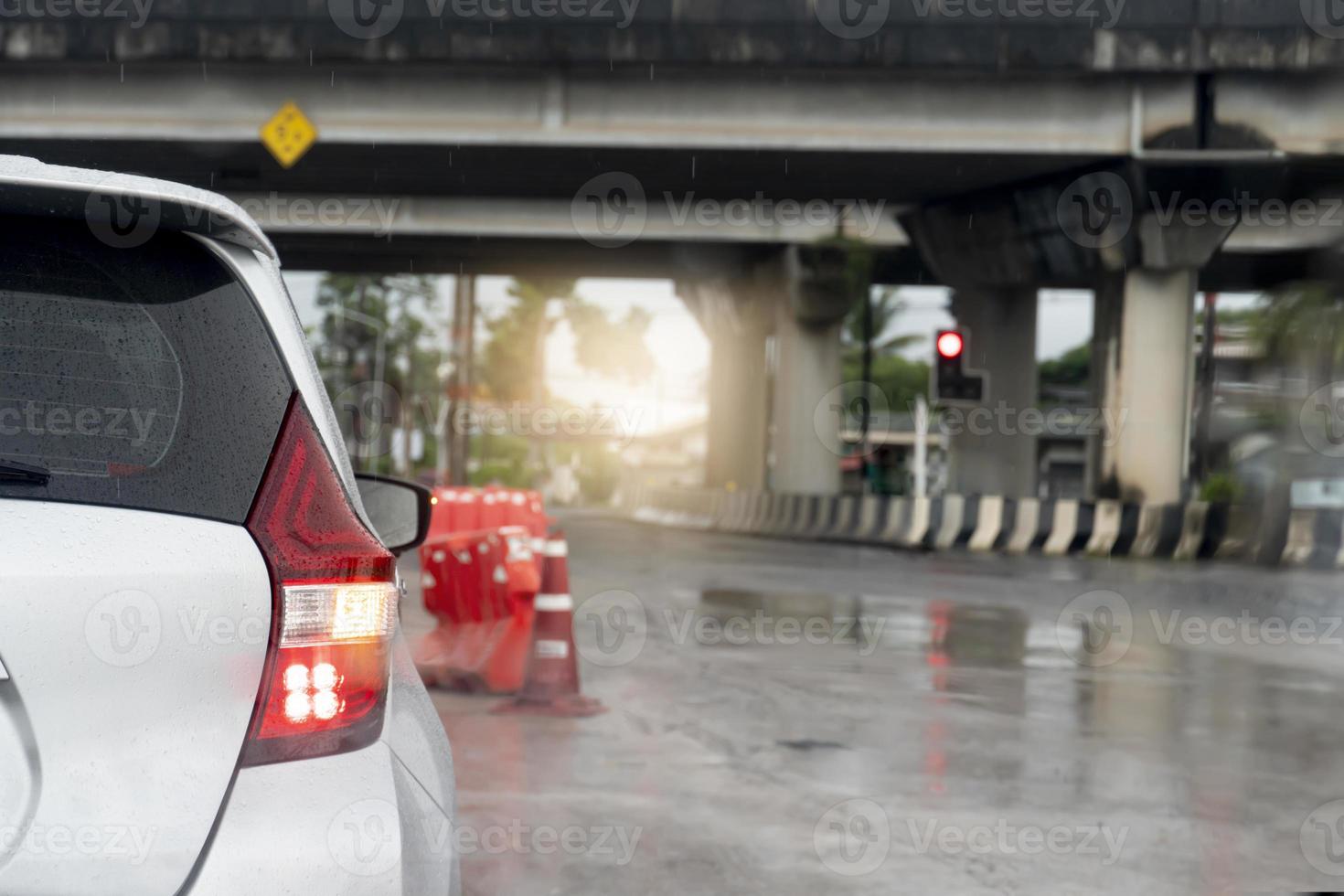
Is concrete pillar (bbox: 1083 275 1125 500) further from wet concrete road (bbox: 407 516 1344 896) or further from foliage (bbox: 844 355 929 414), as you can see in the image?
foliage (bbox: 844 355 929 414)

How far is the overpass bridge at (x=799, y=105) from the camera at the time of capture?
22.7 m

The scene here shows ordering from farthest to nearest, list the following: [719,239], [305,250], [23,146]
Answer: [305,250] → [719,239] → [23,146]

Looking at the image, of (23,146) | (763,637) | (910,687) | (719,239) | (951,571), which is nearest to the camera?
(910,687)

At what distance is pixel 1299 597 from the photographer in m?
16.5

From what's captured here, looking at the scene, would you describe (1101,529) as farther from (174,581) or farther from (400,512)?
(174,581)

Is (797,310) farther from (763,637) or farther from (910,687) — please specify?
(910,687)

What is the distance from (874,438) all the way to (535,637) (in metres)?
81.8

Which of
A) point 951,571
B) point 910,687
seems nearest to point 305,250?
point 951,571

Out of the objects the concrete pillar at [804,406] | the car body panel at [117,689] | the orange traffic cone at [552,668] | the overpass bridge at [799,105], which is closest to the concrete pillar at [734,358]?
the concrete pillar at [804,406]

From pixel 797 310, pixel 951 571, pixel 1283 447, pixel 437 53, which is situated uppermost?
pixel 437 53

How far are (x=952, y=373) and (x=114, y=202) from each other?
67.3ft

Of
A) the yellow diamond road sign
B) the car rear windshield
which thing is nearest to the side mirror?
the car rear windshield

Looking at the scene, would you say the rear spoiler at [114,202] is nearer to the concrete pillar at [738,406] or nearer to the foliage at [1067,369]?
the concrete pillar at [738,406]

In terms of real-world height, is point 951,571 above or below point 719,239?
below
